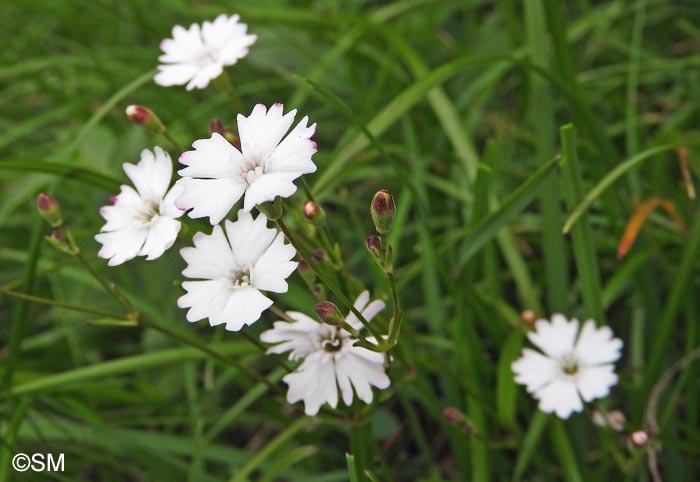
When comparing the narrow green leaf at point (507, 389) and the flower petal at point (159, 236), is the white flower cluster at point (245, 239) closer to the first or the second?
the flower petal at point (159, 236)

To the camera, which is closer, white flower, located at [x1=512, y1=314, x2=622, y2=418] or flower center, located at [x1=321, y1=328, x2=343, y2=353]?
flower center, located at [x1=321, y1=328, x2=343, y2=353]

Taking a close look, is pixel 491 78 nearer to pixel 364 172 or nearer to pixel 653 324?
pixel 364 172

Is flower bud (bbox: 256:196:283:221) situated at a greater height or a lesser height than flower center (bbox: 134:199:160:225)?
lesser

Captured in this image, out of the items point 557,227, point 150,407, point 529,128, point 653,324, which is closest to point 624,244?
point 557,227

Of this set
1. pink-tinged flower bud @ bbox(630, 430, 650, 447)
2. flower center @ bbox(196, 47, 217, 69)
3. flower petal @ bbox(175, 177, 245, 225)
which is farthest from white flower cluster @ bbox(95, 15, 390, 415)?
pink-tinged flower bud @ bbox(630, 430, 650, 447)

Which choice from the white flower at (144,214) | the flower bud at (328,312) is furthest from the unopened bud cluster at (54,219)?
the flower bud at (328,312)

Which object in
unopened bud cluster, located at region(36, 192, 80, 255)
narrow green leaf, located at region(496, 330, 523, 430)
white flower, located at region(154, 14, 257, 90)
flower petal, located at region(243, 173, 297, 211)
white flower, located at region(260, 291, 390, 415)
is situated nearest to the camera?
flower petal, located at region(243, 173, 297, 211)

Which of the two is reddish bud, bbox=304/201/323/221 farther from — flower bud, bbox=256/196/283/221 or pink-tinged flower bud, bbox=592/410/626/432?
pink-tinged flower bud, bbox=592/410/626/432
